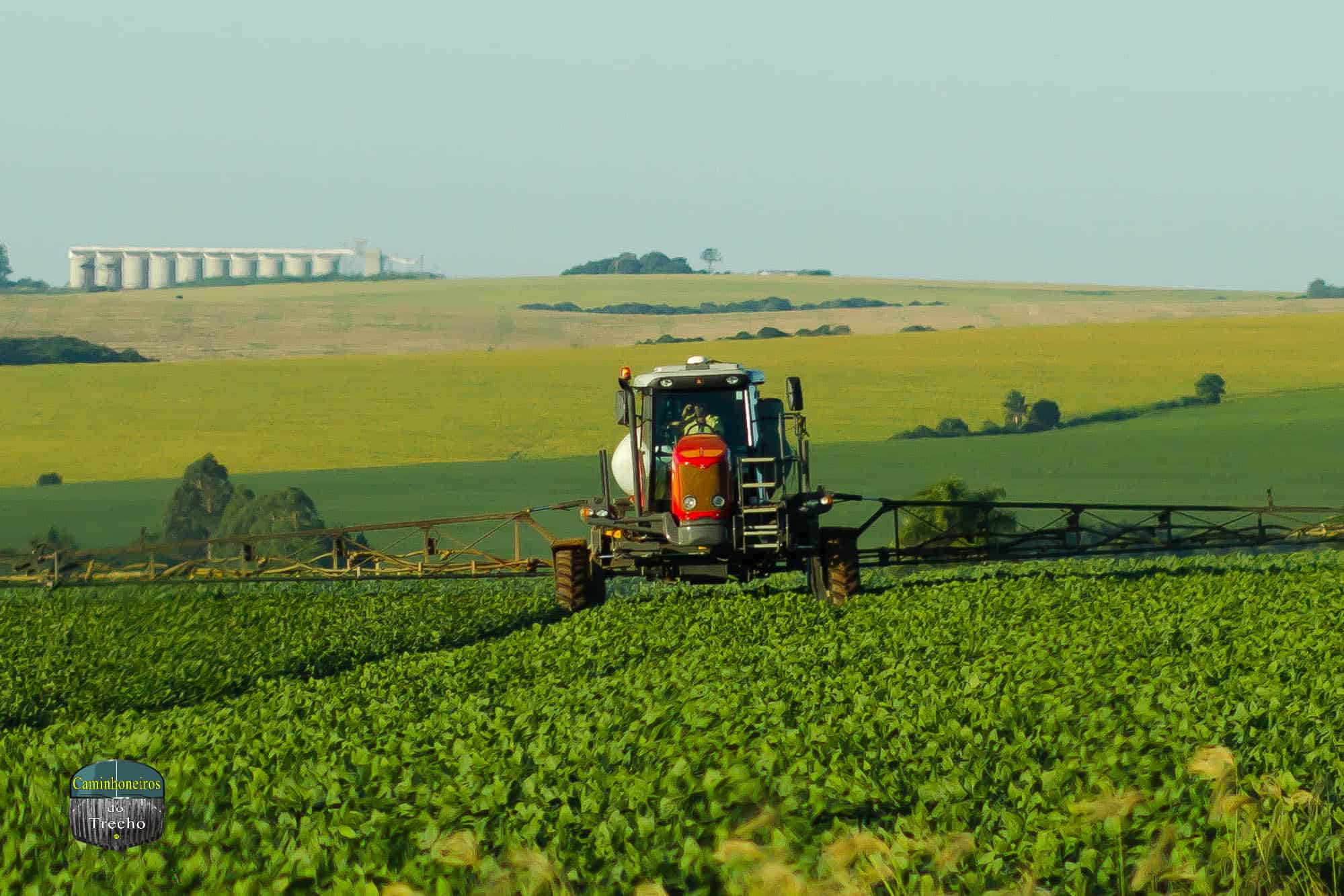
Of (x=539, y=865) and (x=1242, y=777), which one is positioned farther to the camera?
(x=1242, y=777)

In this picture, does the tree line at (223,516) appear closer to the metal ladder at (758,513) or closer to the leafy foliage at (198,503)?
the leafy foliage at (198,503)

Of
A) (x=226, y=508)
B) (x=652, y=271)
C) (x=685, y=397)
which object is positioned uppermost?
(x=652, y=271)

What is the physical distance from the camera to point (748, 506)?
818 inches

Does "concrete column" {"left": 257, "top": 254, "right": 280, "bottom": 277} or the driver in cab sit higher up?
"concrete column" {"left": 257, "top": 254, "right": 280, "bottom": 277}

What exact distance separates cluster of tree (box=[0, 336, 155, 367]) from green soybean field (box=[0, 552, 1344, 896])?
7217 cm

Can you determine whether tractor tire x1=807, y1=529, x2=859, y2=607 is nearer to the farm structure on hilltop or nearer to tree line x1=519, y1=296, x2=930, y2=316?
tree line x1=519, y1=296, x2=930, y2=316

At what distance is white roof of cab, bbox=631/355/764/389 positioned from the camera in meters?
21.3

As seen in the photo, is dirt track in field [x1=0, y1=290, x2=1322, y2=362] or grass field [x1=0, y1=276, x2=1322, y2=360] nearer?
dirt track in field [x1=0, y1=290, x2=1322, y2=362]

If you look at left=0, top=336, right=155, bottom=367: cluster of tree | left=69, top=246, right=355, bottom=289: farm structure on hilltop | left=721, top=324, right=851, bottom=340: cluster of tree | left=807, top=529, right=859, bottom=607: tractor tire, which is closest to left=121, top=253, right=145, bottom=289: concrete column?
left=69, top=246, right=355, bottom=289: farm structure on hilltop

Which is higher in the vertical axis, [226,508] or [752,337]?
[752,337]

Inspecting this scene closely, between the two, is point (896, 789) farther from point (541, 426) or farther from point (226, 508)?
point (541, 426)

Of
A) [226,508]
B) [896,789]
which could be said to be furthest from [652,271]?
[896,789]

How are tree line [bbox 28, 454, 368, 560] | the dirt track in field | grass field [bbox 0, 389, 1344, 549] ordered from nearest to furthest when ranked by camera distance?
tree line [bbox 28, 454, 368, 560] → grass field [bbox 0, 389, 1344, 549] → the dirt track in field

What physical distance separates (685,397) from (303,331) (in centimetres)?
7677
